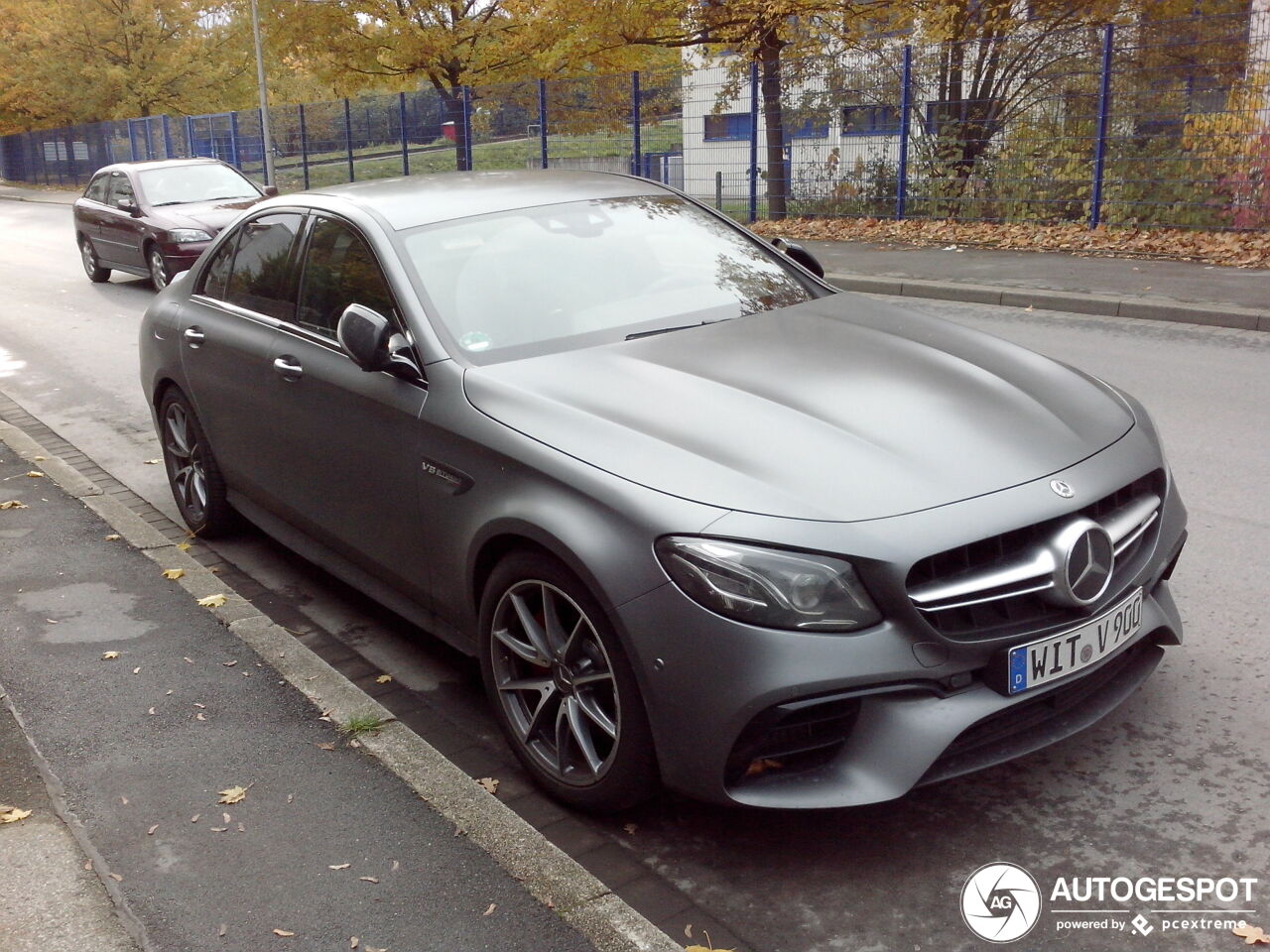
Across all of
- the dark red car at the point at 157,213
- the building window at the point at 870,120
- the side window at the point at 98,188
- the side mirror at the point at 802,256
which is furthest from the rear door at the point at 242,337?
the building window at the point at 870,120

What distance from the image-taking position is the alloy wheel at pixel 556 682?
128 inches

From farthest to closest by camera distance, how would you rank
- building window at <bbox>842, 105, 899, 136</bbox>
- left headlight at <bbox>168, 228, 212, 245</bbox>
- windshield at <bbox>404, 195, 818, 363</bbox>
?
building window at <bbox>842, 105, 899, 136</bbox> → left headlight at <bbox>168, 228, 212, 245</bbox> → windshield at <bbox>404, 195, 818, 363</bbox>

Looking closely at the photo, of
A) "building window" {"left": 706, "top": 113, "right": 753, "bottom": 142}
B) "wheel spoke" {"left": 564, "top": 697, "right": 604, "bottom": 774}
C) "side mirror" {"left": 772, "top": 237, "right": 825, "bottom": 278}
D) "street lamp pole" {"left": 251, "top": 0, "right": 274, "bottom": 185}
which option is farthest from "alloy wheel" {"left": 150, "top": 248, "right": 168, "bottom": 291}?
"street lamp pole" {"left": 251, "top": 0, "right": 274, "bottom": 185}

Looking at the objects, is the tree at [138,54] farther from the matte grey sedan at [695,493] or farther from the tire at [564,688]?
the tire at [564,688]

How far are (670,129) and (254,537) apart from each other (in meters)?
15.6

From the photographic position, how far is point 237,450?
17.3 feet

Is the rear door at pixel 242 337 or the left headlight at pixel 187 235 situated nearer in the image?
the rear door at pixel 242 337

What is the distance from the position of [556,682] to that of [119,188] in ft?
50.7

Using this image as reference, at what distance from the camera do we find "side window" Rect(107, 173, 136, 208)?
16453 millimetres

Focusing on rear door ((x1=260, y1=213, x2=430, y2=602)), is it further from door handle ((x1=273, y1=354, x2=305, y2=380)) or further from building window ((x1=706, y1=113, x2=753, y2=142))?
building window ((x1=706, y1=113, x2=753, y2=142))

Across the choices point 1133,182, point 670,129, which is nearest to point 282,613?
point 1133,182

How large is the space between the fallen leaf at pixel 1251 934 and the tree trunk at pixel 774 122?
17.1 meters

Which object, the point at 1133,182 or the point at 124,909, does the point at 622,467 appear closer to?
the point at 124,909

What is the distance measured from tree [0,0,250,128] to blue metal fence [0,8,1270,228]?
2764 cm
